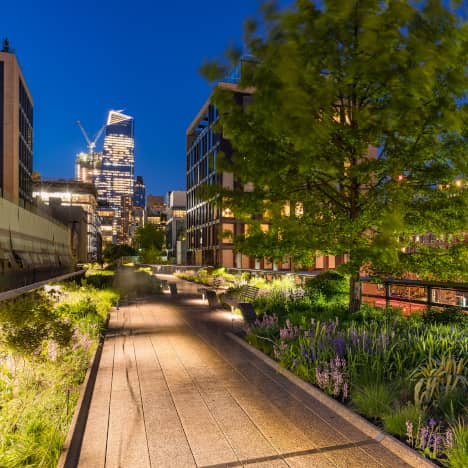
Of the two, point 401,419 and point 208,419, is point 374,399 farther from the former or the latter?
point 208,419

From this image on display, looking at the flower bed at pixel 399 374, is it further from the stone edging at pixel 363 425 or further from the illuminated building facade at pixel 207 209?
the illuminated building facade at pixel 207 209

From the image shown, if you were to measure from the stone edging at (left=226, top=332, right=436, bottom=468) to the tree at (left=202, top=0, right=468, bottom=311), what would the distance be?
282 centimetres

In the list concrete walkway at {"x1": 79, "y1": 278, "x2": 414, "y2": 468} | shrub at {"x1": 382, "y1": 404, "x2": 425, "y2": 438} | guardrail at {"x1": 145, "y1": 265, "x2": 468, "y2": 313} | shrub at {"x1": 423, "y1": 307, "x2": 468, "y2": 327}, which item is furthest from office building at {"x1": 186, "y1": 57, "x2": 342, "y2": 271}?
shrub at {"x1": 382, "y1": 404, "x2": 425, "y2": 438}

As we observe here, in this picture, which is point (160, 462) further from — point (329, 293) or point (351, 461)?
point (329, 293)

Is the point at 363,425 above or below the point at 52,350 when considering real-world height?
below

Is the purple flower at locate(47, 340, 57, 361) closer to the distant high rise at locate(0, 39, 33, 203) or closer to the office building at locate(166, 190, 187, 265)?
the distant high rise at locate(0, 39, 33, 203)

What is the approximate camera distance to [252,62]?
9641 millimetres

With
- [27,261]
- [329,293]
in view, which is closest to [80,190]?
[27,261]

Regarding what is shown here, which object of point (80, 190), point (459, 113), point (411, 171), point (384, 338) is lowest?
point (384, 338)

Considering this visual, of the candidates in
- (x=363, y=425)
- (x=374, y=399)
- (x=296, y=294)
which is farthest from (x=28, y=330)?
(x=296, y=294)

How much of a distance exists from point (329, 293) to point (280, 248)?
4584mm

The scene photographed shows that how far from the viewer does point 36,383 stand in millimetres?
5781

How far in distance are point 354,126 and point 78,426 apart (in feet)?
26.3

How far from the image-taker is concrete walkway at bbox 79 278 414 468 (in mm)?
4621
